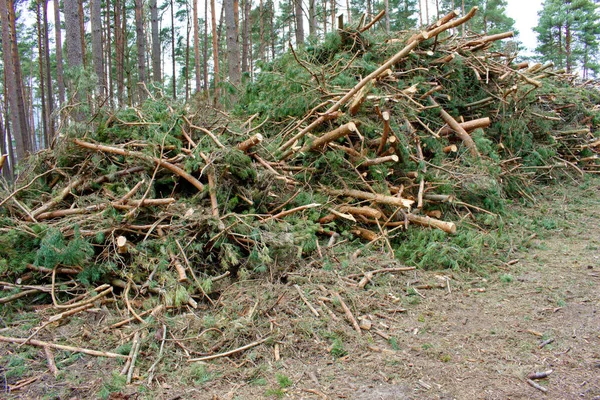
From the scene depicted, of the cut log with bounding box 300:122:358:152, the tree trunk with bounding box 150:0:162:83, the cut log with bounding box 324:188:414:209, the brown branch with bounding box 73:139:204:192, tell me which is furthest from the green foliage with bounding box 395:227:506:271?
the tree trunk with bounding box 150:0:162:83

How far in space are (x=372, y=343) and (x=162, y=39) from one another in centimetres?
2565

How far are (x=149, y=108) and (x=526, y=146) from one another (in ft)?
20.4

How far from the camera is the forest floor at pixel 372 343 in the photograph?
2.56 meters

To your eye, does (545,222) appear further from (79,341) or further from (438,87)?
(79,341)

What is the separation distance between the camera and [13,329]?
3111mm

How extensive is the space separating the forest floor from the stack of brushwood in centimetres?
42

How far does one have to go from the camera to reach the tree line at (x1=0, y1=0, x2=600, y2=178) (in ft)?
33.5

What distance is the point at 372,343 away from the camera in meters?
3.07

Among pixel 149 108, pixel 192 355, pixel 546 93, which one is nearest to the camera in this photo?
pixel 192 355

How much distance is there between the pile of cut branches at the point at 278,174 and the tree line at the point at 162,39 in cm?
82

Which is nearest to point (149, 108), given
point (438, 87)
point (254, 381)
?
point (254, 381)

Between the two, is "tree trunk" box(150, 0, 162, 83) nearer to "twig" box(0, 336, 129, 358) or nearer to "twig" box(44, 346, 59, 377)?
"twig" box(0, 336, 129, 358)

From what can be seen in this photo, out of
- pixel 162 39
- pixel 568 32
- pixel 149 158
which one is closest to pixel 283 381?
pixel 149 158

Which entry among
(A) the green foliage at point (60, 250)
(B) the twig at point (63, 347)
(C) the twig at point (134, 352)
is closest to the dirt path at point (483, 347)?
(C) the twig at point (134, 352)
